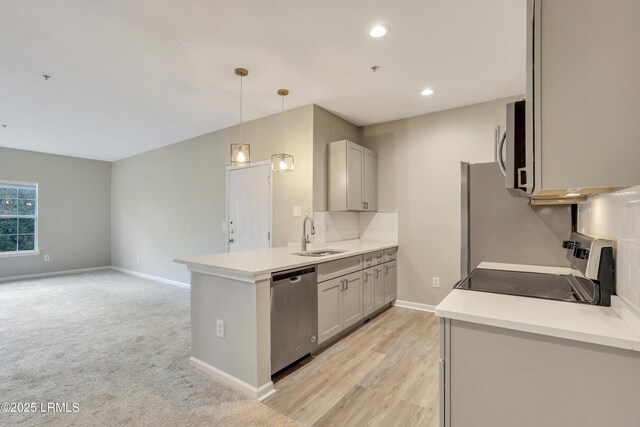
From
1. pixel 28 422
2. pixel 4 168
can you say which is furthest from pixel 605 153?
pixel 4 168

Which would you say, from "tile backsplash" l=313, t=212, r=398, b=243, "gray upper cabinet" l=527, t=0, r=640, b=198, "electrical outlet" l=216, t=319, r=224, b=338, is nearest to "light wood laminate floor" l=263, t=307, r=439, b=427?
"electrical outlet" l=216, t=319, r=224, b=338

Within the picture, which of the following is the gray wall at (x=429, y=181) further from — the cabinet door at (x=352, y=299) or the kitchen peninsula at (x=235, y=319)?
the kitchen peninsula at (x=235, y=319)

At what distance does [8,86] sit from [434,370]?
5.00 metres

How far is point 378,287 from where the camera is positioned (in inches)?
142

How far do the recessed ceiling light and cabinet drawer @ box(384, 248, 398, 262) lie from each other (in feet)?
7.87

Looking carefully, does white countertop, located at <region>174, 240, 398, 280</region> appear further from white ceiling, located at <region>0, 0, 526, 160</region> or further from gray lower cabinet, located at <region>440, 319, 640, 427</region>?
white ceiling, located at <region>0, 0, 526, 160</region>

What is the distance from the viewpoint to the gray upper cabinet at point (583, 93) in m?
0.92

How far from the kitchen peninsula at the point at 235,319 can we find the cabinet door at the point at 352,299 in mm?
674

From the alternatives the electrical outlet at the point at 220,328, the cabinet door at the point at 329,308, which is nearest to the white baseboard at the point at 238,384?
the electrical outlet at the point at 220,328

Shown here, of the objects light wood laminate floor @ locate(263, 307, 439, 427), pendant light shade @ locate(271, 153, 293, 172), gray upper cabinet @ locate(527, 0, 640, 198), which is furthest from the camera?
pendant light shade @ locate(271, 153, 293, 172)

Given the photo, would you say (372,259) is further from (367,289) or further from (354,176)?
(354,176)

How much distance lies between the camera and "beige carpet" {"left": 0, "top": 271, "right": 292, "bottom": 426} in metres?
1.90

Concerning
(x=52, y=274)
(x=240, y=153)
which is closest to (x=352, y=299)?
(x=240, y=153)

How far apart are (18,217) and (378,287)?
23.8 feet
